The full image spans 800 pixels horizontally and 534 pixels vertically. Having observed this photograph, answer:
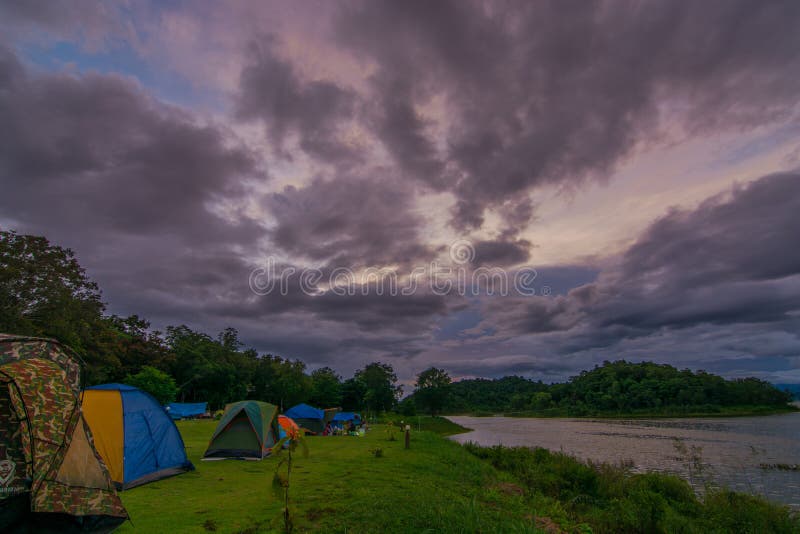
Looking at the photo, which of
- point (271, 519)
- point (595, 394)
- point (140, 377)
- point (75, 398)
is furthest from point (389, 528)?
point (595, 394)

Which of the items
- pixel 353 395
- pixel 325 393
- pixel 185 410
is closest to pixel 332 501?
pixel 185 410

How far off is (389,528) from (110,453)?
25.8ft

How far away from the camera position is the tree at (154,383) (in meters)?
40.7

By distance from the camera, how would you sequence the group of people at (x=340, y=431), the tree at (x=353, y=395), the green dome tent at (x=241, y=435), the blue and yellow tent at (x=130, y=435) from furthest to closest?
1. the tree at (x=353, y=395)
2. the group of people at (x=340, y=431)
3. the green dome tent at (x=241, y=435)
4. the blue and yellow tent at (x=130, y=435)

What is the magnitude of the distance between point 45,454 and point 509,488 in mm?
12912

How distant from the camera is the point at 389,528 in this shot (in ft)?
23.3

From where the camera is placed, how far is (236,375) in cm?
6900

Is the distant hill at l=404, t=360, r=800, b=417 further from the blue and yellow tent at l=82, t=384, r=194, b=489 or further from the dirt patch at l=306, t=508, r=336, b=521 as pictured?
the dirt patch at l=306, t=508, r=336, b=521

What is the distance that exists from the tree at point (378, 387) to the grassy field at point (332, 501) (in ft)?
253

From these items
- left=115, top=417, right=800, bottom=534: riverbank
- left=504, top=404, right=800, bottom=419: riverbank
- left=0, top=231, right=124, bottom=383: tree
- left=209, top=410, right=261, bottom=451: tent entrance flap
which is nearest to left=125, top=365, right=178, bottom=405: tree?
left=0, top=231, right=124, bottom=383: tree

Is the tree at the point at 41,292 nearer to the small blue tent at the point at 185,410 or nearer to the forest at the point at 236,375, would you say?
the forest at the point at 236,375

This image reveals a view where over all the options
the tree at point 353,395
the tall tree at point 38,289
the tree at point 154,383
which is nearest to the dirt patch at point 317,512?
the tall tree at point 38,289

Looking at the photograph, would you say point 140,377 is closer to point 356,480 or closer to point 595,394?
point 356,480

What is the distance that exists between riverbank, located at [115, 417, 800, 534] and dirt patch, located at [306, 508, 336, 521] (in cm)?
3
